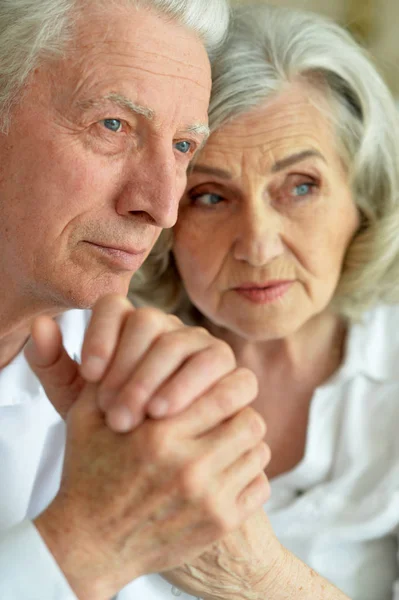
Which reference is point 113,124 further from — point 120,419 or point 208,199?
point 120,419

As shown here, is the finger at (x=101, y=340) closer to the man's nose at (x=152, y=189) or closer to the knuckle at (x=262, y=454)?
the knuckle at (x=262, y=454)

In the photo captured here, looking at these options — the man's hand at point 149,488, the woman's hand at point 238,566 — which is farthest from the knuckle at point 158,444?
the woman's hand at point 238,566

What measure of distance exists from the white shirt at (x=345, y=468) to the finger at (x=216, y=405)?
620mm

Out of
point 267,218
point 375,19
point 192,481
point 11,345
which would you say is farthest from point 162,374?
point 375,19

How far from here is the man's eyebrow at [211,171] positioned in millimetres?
→ 1674

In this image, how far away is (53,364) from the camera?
1.03 meters

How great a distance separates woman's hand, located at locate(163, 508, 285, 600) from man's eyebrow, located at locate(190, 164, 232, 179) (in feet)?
2.51

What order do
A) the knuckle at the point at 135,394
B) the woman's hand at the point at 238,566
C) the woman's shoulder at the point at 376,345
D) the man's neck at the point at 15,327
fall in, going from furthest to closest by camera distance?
1. the woman's shoulder at the point at 376,345
2. the man's neck at the point at 15,327
3. the woman's hand at the point at 238,566
4. the knuckle at the point at 135,394

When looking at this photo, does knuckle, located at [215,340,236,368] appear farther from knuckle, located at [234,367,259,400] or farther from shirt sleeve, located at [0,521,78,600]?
shirt sleeve, located at [0,521,78,600]

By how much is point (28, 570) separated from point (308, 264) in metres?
1.01

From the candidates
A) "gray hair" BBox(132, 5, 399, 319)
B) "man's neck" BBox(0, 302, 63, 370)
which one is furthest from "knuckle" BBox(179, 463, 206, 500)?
"gray hair" BBox(132, 5, 399, 319)

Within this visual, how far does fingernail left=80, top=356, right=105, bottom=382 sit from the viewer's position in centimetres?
95

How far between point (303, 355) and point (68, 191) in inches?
Result: 36.0

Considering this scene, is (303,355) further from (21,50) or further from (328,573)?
(21,50)
